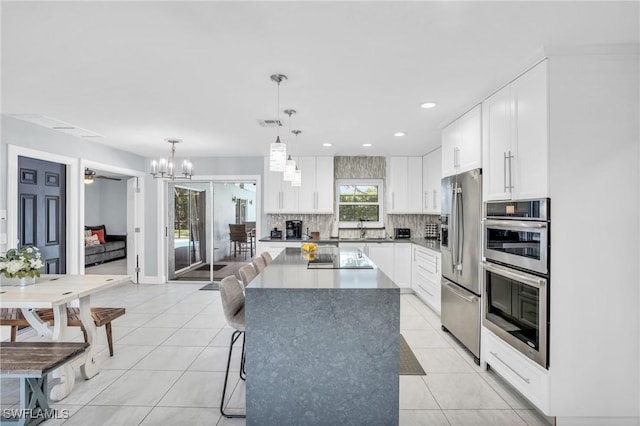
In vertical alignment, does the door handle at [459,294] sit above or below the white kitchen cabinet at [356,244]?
below

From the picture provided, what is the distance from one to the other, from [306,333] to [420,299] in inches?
146

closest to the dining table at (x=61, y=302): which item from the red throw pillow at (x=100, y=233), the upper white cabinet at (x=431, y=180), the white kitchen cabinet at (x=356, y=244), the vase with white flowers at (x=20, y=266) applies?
the vase with white flowers at (x=20, y=266)

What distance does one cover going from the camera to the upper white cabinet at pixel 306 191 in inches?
236

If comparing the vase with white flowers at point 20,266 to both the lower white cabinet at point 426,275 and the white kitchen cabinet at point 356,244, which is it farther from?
the lower white cabinet at point 426,275

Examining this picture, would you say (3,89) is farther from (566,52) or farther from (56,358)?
(566,52)

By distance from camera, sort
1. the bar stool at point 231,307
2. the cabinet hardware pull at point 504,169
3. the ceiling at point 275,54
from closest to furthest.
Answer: the ceiling at point 275,54
the bar stool at point 231,307
the cabinet hardware pull at point 504,169

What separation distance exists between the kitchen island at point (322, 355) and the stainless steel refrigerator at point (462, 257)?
1429 mm

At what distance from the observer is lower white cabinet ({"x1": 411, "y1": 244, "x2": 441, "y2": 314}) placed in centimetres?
445

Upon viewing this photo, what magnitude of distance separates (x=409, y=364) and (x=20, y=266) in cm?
329

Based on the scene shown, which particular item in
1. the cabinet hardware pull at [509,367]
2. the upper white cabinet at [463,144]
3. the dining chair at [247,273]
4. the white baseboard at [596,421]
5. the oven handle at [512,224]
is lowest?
the white baseboard at [596,421]

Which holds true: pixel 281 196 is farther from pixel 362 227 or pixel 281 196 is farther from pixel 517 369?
pixel 517 369

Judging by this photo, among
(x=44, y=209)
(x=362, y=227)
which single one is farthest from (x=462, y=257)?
(x=44, y=209)

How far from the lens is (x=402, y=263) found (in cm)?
562

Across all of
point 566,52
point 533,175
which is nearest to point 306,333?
point 533,175
